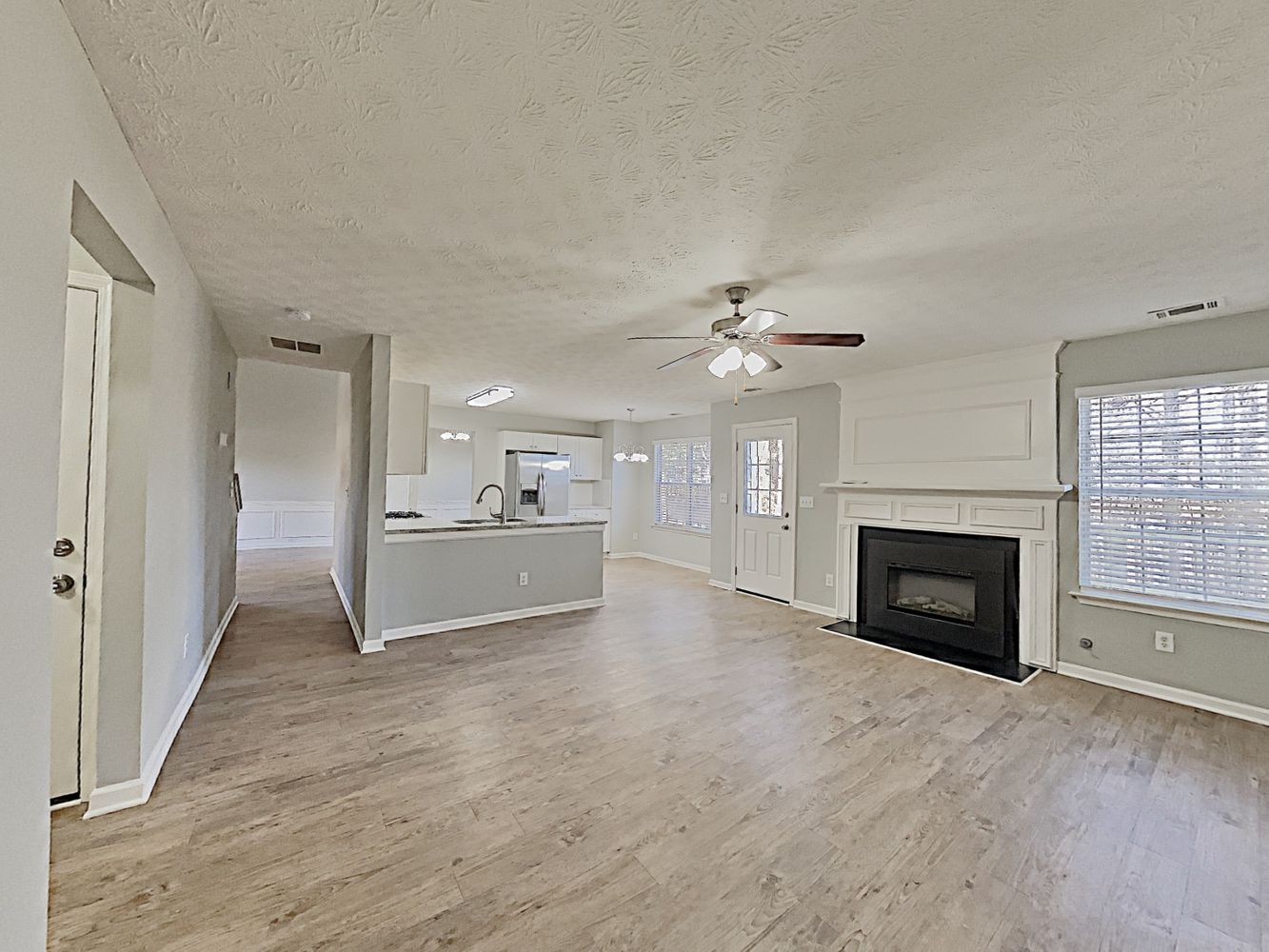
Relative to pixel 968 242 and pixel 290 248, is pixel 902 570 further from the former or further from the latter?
pixel 290 248

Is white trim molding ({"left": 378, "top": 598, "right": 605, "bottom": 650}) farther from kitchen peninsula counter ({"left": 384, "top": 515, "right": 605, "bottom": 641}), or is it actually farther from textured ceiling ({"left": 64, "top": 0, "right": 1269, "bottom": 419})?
textured ceiling ({"left": 64, "top": 0, "right": 1269, "bottom": 419})

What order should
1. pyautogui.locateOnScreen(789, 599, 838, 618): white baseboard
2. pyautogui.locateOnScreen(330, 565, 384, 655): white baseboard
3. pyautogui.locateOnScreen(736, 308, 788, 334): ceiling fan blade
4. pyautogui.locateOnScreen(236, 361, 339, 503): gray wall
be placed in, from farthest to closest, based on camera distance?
pyautogui.locateOnScreen(236, 361, 339, 503): gray wall
pyautogui.locateOnScreen(789, 599, 838, 618): white baseboard
pyautogui.locateOnScreen(330, 565, 384, 655): white baseboard
pyautogui.locateOnScreen(736, 308, 788, 334): ceiling fan blade

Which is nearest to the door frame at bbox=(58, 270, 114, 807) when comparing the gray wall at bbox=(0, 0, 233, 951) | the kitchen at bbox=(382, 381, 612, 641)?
the gray wall at bbox=(0, 0, 233, 951)

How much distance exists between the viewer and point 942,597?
4660 millimetres

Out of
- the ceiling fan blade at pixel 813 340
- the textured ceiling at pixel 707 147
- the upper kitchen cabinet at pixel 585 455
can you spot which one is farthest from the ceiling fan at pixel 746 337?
the upper kitchen cabinet at pixel 585 455

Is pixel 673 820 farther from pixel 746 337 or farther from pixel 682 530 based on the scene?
pixel 682 530

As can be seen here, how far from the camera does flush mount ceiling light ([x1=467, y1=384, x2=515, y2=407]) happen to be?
5797 millimetres

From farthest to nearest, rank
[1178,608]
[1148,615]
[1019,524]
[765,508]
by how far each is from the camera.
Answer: [765,508], [1019,524], [1148,615], [1178,608]

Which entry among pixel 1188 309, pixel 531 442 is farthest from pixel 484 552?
pixel 1188 309

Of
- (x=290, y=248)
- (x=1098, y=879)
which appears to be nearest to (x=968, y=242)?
(x=1098, y=879)

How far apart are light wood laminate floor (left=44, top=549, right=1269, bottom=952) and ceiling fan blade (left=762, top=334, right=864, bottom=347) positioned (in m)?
2.19

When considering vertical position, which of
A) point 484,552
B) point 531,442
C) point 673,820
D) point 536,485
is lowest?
point 673,820

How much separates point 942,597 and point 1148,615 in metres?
1.37

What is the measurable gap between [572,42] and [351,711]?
3.39 m
